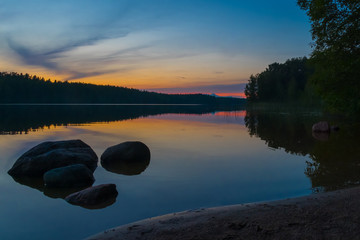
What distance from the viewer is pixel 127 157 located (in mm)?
12797

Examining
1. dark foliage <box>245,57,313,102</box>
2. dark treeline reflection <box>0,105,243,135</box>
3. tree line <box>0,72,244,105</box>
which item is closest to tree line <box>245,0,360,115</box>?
dark treeline reflection <box>0,105,243,135</box>

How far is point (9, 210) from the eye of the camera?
744 cm

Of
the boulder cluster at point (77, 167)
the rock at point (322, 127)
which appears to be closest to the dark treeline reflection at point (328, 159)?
the rock at point (322, 127)

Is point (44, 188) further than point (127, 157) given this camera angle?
No

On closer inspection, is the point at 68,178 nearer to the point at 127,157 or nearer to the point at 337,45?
the point at 127,157

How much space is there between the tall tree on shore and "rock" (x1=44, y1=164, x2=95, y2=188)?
678 inches

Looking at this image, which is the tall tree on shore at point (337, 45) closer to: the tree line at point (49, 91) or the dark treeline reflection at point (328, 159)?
the dark treeline reflection at point (328, 159)

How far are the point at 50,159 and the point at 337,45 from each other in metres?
18.7

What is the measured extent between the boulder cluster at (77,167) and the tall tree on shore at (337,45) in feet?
46.5

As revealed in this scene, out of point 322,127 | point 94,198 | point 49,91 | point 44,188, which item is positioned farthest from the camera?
point 49,91

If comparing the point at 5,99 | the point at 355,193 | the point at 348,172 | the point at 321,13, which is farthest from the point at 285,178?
the point at 5,99

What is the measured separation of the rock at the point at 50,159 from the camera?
35.1 ft

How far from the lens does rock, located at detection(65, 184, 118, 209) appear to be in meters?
7.58

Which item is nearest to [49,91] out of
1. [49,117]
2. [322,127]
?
[49,117]
